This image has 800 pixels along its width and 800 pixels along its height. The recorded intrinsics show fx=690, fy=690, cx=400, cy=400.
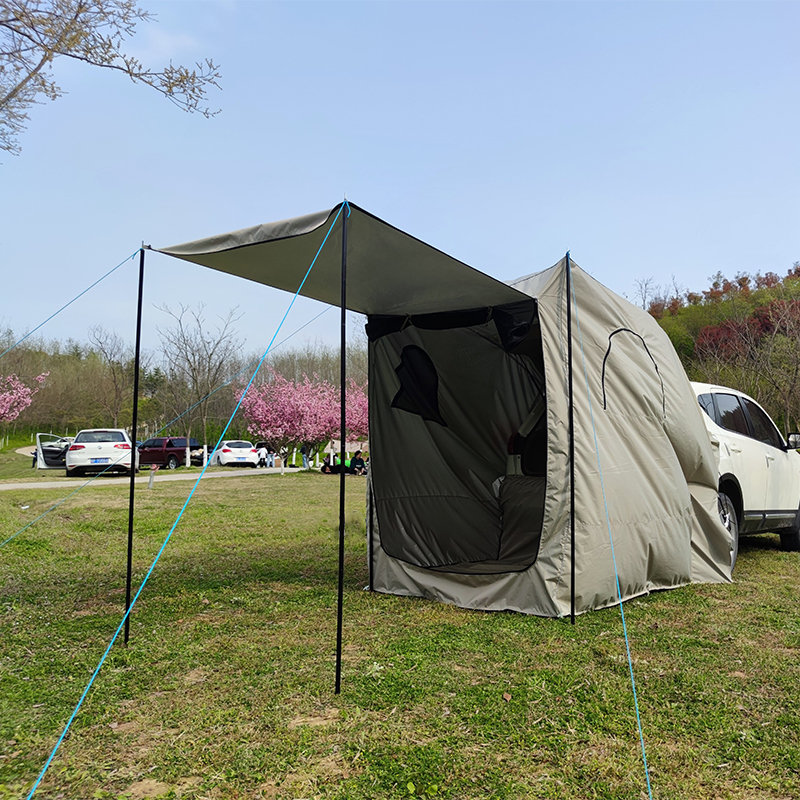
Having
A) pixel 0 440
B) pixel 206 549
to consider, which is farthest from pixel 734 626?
pixel 0 440

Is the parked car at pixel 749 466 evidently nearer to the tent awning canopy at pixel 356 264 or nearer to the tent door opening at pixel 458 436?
the tent door opening at pixel 458 436

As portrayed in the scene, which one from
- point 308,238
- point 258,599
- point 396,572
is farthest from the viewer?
point 396,572

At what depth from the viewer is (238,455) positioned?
1065 inches

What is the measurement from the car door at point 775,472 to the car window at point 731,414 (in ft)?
0.49

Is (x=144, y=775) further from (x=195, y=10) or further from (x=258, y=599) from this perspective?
(x=195, y=10)

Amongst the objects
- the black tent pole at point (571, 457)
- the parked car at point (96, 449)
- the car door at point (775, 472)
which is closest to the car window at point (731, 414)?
the car door at point (775, 472)

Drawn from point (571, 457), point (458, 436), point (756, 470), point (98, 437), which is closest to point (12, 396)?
point (98, 437)

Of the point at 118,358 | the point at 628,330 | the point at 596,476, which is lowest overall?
the point at 596,476

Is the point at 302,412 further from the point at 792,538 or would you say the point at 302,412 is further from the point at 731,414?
the point at 731,414

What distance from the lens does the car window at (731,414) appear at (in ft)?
21.4

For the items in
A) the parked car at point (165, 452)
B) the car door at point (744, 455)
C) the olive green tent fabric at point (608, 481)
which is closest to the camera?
the olive green tent fabric at point (608, 481)

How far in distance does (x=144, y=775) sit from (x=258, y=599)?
2.62 m

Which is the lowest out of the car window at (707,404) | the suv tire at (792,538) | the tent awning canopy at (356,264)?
the suv tire at (792,538)

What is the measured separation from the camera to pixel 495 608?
15.6 feet
